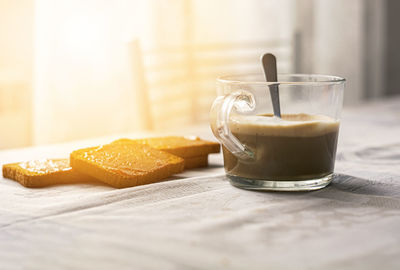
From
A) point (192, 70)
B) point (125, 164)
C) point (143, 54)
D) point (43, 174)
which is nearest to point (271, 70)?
point (125, 164)

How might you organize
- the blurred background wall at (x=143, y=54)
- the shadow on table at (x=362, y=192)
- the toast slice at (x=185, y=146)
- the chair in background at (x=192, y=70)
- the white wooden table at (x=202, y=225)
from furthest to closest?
1. the chair in background at (x=192, y=70)
2. the blurred background wall at (x=143, y=54)
3. the toast slice at (x=185, y=146)
4. the shadow on table at (x=362, y=192)
5. the white wooden table at (x=202, y=225)

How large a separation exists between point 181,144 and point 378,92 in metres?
2.52

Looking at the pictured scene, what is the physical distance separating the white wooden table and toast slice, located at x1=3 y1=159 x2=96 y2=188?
0.06 feet

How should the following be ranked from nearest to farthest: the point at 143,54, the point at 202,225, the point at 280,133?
the point at 202,225
the point at 280,133
the point at 143,54

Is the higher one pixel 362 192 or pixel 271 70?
pixel 271 70

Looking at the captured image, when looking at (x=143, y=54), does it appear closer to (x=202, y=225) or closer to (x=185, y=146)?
(x=185, y=146)

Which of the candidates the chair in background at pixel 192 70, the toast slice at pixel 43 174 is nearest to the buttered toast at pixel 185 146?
the toast slice at pixel 43 174

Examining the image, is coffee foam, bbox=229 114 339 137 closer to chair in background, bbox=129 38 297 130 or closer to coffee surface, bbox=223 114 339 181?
coffee surface, bbox=223 114 339 181

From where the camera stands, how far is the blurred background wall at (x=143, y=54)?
1741mm

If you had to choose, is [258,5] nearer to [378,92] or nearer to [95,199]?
[378,92]

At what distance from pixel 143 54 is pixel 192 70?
478mm

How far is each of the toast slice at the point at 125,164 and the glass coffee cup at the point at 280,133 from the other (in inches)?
4.2

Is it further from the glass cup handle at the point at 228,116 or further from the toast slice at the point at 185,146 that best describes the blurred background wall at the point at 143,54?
the glass cup handle at the point at 228,116

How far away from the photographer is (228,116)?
0.70 m
